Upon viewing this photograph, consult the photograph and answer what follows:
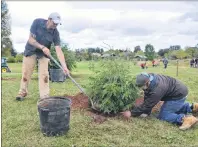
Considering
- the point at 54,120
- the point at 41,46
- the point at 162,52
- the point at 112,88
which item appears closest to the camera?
the point at 54,120

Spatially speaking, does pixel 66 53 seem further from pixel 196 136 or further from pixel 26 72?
pixel 196 136

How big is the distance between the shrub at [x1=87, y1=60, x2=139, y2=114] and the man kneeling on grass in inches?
10.4

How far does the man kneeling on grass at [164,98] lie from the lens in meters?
5.73

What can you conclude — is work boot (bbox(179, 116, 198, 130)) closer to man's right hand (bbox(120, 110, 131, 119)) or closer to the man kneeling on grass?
the man kneeling on grass

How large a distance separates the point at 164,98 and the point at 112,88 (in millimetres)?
1017

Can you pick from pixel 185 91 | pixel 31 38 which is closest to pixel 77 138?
pixel 185 91

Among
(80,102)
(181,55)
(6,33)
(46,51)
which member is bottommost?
(80,102)

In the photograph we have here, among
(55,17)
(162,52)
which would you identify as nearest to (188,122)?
(55,17)

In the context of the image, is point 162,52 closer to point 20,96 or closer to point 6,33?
point 6,33

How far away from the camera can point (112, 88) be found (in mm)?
6203

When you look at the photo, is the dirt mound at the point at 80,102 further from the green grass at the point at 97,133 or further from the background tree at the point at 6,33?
the background tree at the point at 6,33

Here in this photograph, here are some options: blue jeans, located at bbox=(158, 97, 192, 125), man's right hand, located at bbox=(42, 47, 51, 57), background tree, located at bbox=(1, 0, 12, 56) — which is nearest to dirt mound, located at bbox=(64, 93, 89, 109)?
man's right hand, located at bbox=(42, 47, 51, 57)

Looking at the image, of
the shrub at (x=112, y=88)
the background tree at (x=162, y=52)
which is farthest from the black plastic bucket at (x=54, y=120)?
the background tree at (x=162, y=52)

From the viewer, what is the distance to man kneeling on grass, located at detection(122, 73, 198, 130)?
18.8 feet
